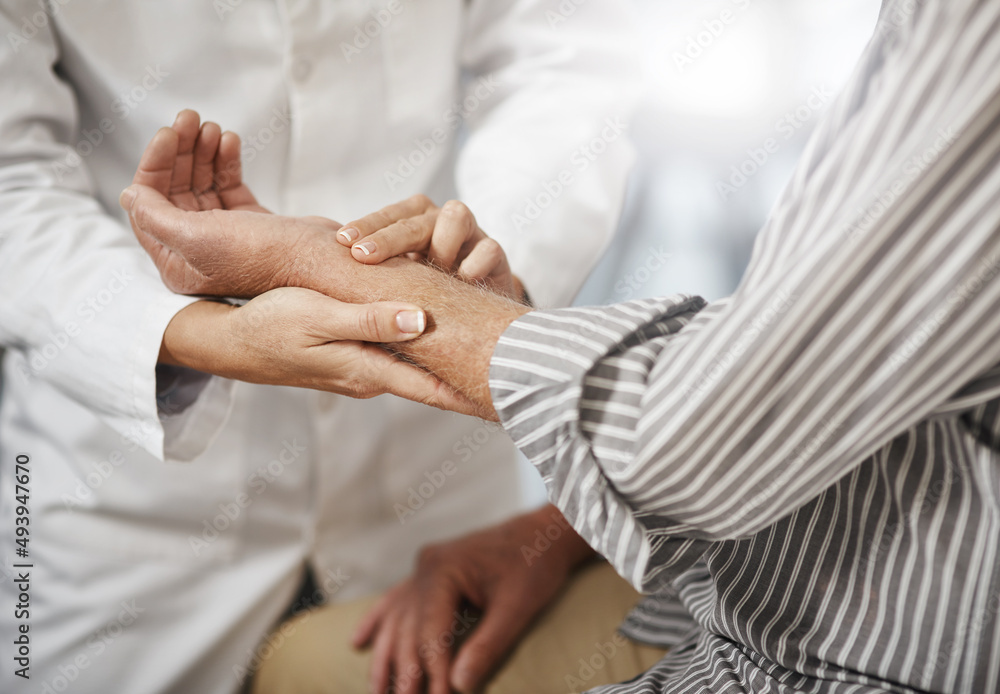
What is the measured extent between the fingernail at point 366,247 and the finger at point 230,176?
0.24 metres

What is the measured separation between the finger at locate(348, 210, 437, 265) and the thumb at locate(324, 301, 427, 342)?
7cm

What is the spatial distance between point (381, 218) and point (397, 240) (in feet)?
0.16

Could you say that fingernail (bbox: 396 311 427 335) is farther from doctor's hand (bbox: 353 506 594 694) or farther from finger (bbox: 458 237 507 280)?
doctor's hand (bbox: 353 506 594 694)

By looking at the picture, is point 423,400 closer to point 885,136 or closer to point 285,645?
point 885,136

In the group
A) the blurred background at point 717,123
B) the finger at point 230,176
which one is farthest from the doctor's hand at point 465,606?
the blurred background at point 717,123

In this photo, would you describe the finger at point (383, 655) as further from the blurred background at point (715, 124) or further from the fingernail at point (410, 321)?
the blurred background at point (715, 124)

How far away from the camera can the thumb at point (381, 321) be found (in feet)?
2.00

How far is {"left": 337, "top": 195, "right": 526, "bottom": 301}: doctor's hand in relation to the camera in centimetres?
68

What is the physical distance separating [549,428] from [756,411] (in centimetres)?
14

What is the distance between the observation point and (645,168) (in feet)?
6.65

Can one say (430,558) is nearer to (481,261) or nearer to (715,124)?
(481,261)

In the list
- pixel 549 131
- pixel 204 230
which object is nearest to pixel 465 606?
pixel 204 230
